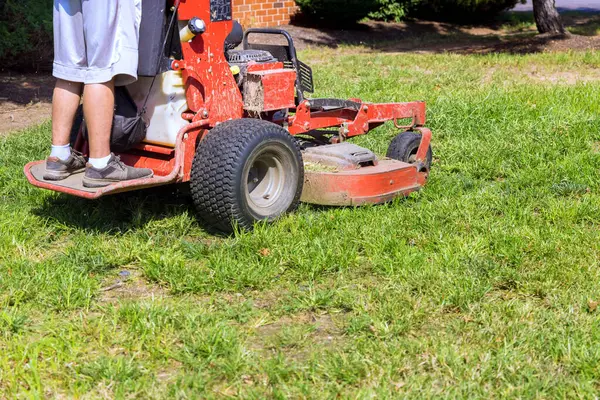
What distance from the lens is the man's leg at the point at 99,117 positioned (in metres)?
4.50

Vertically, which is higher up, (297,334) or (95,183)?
(95,183)

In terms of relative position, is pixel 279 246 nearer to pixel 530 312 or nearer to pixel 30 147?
pixel 530 312

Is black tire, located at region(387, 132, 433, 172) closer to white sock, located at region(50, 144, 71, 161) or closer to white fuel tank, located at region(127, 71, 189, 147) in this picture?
white fuel tank, located at region(127, 71, 189, 147)

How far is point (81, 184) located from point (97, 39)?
0.82m

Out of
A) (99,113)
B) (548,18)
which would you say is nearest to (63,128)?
(99,113)

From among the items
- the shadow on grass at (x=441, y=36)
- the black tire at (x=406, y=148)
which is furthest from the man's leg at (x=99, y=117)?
the shadow on grass at (x=441, y=36)

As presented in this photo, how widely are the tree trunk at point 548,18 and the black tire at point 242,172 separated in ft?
33.0

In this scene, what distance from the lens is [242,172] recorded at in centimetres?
466

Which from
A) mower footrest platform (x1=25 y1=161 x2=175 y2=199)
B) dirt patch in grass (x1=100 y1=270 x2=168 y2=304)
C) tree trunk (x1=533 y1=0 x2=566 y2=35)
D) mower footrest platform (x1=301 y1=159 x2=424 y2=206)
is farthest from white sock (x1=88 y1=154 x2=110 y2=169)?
tree trunk (x1=533 y1=0 x2=566 y2=35)

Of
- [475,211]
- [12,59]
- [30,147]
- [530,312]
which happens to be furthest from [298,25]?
[530,312]

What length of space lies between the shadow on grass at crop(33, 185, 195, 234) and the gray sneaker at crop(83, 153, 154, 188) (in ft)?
1.33

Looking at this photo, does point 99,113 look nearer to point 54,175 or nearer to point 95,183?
point 95,183

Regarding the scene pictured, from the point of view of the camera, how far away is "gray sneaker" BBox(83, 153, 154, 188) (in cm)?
458

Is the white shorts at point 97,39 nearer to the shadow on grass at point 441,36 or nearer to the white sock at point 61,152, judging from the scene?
the white sock at point 61,152
